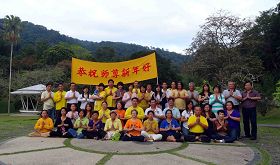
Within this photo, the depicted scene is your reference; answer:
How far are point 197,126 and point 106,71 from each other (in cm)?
455

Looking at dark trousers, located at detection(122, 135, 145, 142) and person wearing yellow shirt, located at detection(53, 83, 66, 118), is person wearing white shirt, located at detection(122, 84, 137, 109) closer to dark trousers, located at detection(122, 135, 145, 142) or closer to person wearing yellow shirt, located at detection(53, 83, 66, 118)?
dark trousers, located at detection(122, 135, 145, 142)

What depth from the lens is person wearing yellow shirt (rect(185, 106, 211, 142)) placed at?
9.61m

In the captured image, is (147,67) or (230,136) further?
(147,67)

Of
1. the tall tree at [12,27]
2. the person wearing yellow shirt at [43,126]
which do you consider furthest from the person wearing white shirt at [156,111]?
the tall tree at [12,27]

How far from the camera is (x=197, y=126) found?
384 inches

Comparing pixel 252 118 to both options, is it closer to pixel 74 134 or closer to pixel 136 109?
pixel 136 109

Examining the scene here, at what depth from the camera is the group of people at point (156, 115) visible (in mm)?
9711

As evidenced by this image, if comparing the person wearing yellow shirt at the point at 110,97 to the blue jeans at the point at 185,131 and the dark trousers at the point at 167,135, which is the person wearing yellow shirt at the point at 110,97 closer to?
the dark trousers at the point at 167,135

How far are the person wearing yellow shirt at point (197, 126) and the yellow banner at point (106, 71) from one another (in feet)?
11.0

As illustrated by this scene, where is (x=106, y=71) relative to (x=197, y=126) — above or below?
above

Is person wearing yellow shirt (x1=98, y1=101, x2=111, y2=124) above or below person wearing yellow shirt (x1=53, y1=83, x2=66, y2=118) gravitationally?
below

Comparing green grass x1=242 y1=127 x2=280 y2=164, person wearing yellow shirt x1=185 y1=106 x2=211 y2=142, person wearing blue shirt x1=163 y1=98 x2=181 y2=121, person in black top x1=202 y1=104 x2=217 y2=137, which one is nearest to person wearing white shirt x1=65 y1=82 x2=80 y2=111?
person wearing blue shirt x1=163 y1=98 x2=181 y2=121

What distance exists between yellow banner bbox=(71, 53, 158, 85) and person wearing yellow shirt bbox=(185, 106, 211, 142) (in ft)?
11.0

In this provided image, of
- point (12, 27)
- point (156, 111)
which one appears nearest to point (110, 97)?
point (156, 111)
